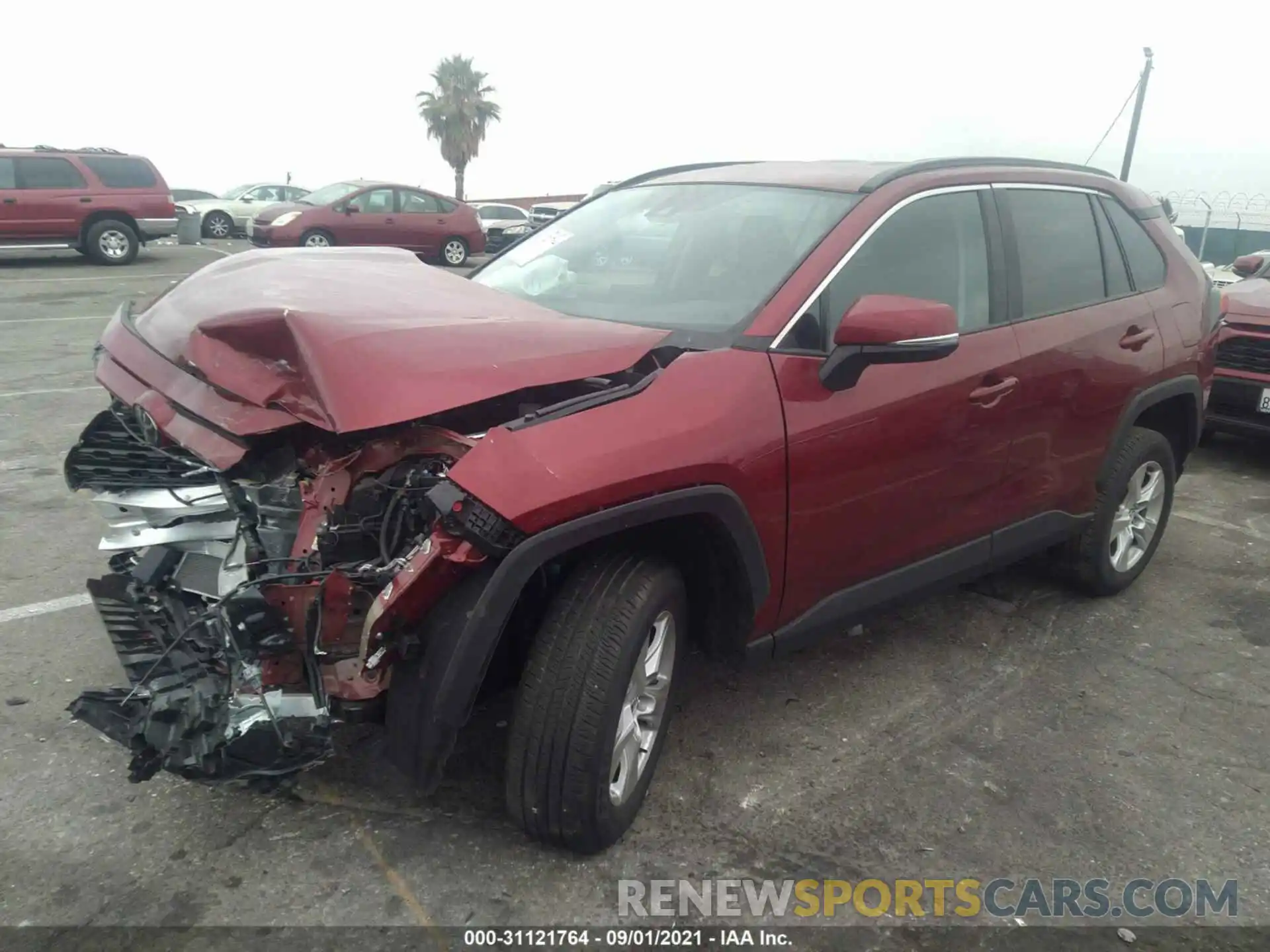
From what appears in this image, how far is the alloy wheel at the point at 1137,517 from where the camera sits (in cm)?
446

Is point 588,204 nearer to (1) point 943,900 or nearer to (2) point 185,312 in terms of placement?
(2) point 185,312

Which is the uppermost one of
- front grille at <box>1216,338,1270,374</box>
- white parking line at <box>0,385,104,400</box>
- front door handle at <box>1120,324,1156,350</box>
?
front door handle at <box>1120,324,1156,350</box>

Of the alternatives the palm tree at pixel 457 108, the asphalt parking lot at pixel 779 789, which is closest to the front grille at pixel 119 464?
the asphalt parking lot at pixel 779 789

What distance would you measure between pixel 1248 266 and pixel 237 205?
22.9 m

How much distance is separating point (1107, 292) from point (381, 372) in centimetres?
308

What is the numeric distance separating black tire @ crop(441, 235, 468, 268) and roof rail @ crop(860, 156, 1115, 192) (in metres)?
16.7

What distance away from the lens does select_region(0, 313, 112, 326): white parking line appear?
1089 centimetres

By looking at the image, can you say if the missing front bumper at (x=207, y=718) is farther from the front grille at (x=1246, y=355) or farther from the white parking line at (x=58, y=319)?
the white parking line at (x=58, y=319)

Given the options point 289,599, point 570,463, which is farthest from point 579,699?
point 289,599

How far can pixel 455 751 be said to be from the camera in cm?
307

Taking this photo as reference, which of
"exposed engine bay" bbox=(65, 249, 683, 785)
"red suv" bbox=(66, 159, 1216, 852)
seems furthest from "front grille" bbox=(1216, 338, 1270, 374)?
"exposed engine bay" bbox=(65, 249, 683, 785)

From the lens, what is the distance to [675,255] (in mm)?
3426

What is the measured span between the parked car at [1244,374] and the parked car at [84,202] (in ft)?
53.2

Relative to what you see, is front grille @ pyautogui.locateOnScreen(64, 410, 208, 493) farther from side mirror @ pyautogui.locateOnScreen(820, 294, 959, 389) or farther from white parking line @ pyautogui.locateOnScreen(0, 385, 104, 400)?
white parking line @ pyautogui.locateOnScreen(0, 385, 104, 400)
